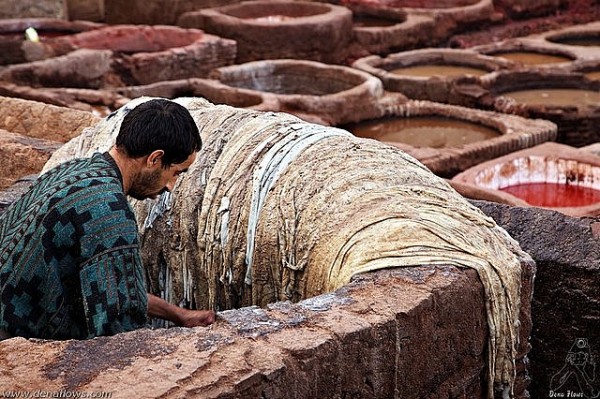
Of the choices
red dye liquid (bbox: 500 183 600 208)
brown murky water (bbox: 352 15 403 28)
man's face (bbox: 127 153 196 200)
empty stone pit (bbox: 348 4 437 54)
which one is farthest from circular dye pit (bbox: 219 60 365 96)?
man's face (bbox: 127 153 196 200)

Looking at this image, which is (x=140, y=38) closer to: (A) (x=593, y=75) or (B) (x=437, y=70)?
(B) (x=437, y=70)

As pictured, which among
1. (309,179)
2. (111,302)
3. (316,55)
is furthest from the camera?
(316,55)

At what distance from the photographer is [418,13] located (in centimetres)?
1541

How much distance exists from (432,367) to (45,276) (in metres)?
1.30

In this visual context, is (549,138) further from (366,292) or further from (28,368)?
(28,368)

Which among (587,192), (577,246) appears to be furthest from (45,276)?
(587,192)

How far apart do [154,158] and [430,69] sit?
9.67 metres

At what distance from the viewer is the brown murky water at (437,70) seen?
12.9m

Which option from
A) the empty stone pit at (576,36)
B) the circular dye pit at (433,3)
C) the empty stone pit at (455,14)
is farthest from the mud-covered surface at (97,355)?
the circular dye pit at (433,3)

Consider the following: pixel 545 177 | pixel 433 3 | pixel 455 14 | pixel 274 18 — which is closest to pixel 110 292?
pixel 545 177

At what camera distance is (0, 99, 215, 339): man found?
11.8 ft

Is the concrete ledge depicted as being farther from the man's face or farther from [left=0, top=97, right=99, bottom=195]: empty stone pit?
[left=0, top=97, right=99, bottom=195]: empty stone pit

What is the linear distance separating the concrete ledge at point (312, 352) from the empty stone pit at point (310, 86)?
6527 mm

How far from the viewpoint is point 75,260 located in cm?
366
